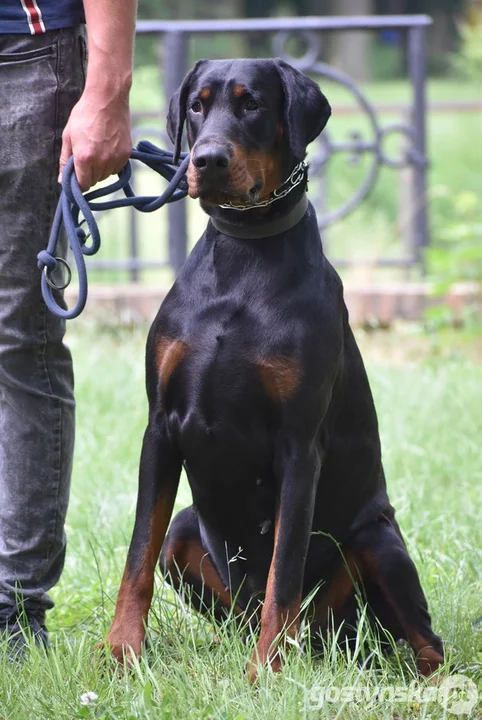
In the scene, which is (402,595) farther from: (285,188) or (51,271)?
(51,271)

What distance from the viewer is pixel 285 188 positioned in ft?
8.67


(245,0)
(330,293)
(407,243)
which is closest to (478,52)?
(245,0)

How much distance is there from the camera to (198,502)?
2758mm

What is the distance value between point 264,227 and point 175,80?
441 centimetres

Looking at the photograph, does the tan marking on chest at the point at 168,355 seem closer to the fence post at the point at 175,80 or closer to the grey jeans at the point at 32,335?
the grey jeans at the point at 32,335

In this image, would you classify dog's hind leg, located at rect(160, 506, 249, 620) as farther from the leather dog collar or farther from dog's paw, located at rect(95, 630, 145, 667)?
the leather dog collar

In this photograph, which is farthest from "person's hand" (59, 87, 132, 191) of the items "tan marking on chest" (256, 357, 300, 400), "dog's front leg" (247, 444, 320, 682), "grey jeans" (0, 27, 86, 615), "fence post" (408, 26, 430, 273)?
"fence post" (408, 26, 430, 273)

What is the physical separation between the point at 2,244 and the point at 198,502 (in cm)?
81

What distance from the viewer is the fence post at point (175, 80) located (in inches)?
266

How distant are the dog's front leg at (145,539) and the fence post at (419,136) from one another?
479cm

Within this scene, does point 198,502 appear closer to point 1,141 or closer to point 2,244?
point 2,244

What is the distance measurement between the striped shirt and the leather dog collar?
62 cm

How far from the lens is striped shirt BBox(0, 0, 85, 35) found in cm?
258

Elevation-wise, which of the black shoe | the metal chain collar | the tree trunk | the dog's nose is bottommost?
the black shoe
